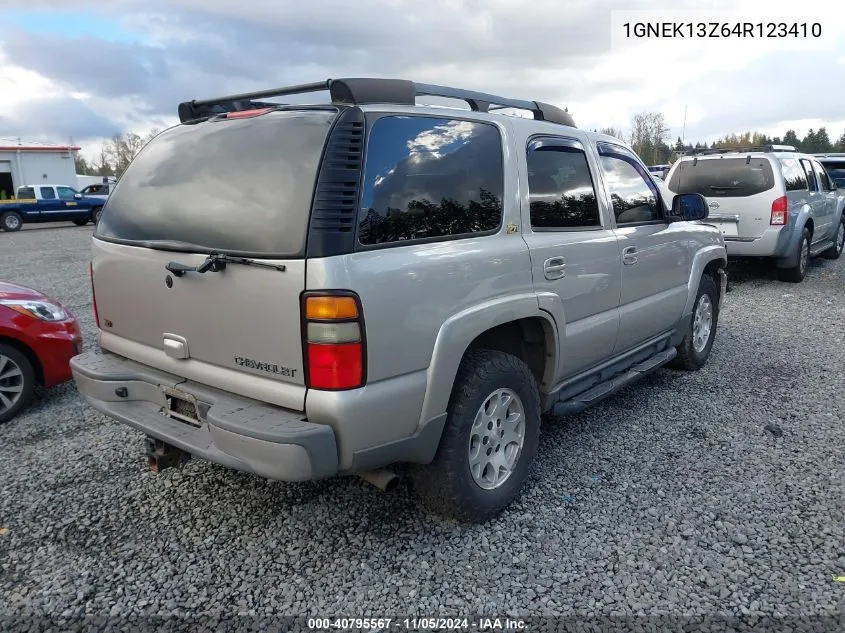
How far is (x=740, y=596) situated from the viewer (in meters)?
2.62

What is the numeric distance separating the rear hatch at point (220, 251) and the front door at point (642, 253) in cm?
224

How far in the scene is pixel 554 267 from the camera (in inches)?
133

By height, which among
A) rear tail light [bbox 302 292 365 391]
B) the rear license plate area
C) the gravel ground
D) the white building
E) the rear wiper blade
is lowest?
the gravel ground

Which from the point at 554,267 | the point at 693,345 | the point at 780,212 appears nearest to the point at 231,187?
the point at 554,267

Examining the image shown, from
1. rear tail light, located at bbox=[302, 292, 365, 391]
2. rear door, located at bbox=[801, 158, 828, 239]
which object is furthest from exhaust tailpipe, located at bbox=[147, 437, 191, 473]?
rear door, located at bbox=[801, 158, 828, 239]

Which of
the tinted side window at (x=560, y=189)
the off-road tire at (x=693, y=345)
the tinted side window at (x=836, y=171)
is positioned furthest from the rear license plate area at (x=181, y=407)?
the tinted side window at (x=836, y=171)

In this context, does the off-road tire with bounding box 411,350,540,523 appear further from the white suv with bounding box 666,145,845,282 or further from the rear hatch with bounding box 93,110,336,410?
the white suv with bounding box 666,145,845,282

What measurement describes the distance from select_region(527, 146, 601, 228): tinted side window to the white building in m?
41.4

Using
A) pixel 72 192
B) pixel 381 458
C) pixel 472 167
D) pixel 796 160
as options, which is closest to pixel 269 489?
pixel 381 458

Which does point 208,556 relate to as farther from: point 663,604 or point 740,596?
point 740,596

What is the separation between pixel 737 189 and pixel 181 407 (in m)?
8.13

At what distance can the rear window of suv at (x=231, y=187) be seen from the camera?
252 cm

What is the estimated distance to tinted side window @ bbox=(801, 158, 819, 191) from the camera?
9.68m

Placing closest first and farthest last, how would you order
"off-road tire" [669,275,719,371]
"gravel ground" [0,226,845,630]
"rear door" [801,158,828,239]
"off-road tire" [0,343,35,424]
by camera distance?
"gravel ground" [0,226,845,630] → "off-road tire" [0,343,35,424] → "off-road tire" [669,275,719,371] → "rear door" [801,158,828,239]
